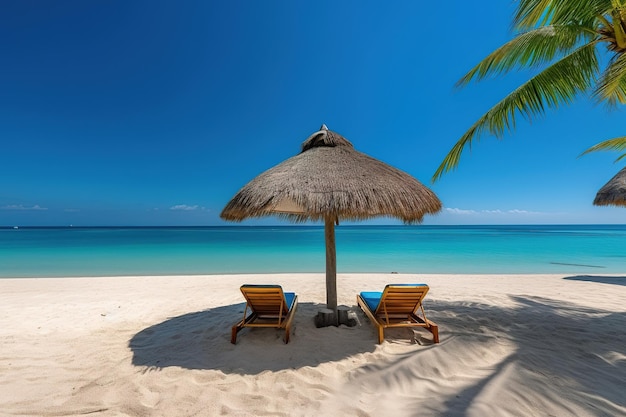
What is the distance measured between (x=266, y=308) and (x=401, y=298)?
1.71 meters

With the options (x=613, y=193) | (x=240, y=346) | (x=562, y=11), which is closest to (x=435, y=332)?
(x=240, y=346)

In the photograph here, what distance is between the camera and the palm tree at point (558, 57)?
2994 millimetres

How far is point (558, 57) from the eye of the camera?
13.0 ft

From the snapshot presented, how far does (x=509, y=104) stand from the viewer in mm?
3969

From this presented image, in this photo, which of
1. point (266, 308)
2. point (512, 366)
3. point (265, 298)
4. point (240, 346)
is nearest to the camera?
point (512, 366)

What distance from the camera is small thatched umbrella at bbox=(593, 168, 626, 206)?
6581 mm

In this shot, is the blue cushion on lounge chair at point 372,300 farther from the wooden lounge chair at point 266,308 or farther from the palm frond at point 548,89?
the palm frond at point 548,89

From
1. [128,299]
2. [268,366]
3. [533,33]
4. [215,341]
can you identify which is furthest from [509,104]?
[128,299]

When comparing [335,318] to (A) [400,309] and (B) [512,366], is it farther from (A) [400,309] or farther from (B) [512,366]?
(B) [512,366]

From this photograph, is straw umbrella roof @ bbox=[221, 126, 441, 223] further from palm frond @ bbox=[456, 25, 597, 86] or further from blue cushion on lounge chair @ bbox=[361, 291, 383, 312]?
palm frond @ bbox=[456, 25, 597, 86]

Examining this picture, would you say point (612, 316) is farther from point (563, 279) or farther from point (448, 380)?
point (563, 279)

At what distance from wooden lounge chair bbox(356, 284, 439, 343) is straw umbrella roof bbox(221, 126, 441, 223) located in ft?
3.09

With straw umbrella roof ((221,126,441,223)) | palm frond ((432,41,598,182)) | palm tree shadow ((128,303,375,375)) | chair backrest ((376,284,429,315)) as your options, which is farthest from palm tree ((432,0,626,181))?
palm tree shadow ((128,303,375,375))

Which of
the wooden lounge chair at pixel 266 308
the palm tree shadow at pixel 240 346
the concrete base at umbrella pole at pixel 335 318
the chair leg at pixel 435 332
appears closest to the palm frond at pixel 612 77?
the chair leg at pixel 435 332
